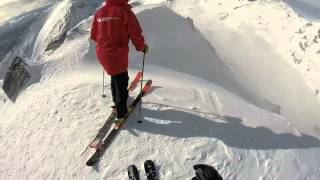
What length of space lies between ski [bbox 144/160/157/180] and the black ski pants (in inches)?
46.9

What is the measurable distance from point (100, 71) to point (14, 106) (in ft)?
6.95

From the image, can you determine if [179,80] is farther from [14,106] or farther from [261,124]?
[14,106]

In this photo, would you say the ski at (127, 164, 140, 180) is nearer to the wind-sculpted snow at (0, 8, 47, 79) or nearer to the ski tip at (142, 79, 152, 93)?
the ski tip at (142, 79, 152, 93)

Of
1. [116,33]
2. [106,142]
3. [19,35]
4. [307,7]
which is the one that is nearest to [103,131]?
[106,142]

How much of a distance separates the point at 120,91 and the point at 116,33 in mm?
1004

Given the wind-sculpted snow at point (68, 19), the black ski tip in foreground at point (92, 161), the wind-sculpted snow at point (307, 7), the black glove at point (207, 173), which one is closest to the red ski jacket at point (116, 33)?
the black ski tip in foreground at point (92, 161)

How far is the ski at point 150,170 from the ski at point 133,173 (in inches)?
6.2

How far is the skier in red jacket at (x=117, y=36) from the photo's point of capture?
26.6ft

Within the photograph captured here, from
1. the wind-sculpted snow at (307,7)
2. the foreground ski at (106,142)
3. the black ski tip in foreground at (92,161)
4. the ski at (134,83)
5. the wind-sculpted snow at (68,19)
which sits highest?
the ski at (134,83)

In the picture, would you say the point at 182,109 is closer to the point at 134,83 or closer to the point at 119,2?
the point at 134,83

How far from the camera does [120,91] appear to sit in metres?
8.49

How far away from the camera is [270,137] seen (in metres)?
8.62

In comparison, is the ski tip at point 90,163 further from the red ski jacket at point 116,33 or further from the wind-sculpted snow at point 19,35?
the wind-sculpted snow at point 19,35

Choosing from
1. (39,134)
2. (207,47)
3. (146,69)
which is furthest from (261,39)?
(39,134)
